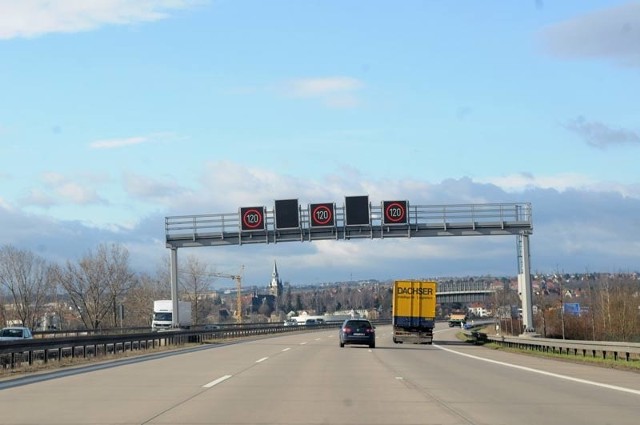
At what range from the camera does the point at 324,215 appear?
50.4 m

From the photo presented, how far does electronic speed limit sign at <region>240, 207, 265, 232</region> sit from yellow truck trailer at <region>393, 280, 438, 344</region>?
9384mm

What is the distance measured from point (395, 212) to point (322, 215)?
14.8ft

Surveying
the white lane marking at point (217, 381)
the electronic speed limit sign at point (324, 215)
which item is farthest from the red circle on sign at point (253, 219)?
the white lane marking at point (217, 381)

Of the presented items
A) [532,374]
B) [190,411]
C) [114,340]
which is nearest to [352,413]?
[190,411]

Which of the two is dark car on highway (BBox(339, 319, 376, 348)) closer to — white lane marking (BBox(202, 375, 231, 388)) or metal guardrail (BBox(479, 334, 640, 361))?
metal guardrail (BBox(479, 334, 640, 361))

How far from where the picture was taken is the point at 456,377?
72.9 ft

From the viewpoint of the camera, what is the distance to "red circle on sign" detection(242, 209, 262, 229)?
167ft

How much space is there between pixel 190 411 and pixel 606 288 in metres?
60.2

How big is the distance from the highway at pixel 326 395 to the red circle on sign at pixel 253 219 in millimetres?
24091

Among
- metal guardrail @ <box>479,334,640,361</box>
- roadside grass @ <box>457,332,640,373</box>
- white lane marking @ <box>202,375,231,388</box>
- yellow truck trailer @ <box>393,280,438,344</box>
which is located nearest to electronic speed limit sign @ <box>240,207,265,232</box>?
yellow truck trailer @ <box>393,280,438,344</box>

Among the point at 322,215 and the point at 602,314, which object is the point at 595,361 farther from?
the point at 602,314

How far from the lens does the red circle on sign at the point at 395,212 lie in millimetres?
50000

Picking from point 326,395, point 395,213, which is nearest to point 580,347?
point 326,395

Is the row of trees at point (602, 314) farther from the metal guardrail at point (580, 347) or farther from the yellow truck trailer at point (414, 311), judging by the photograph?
the yellow truck trailer at point (414, 311)
